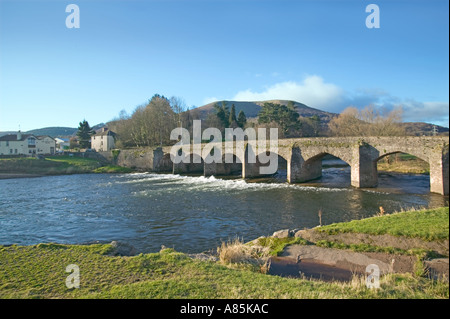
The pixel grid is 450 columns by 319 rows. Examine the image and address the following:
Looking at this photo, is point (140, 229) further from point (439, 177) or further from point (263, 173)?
point (263, 173)

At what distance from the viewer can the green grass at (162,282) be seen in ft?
19.7

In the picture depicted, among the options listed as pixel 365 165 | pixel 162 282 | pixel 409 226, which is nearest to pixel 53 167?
pixel 365 165

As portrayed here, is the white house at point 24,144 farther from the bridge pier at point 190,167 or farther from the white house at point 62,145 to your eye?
the bridge pier at point 190,167

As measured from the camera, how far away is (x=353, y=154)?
26.1 m

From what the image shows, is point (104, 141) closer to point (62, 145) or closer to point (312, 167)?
point (62, 145)

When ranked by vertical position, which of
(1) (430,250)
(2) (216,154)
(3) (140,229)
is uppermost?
(2) (216,154)

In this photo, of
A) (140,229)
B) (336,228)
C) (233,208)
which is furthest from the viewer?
(233,208)

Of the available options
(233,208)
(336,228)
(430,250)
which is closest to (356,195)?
(233,208)

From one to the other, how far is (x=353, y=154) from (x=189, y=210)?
15.6 m

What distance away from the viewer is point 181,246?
12938 millimetres

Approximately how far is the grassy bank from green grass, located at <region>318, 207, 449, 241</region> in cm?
4805

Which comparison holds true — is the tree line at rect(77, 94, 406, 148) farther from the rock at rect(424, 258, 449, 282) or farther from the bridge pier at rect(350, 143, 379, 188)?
the rock at rect(424, 258, 449, 282)

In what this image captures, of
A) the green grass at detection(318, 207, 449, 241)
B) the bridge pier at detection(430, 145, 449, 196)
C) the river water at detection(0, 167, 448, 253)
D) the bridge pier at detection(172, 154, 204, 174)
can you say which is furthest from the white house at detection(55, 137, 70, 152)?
the green grass at detection(318, 207, 449, 241)
